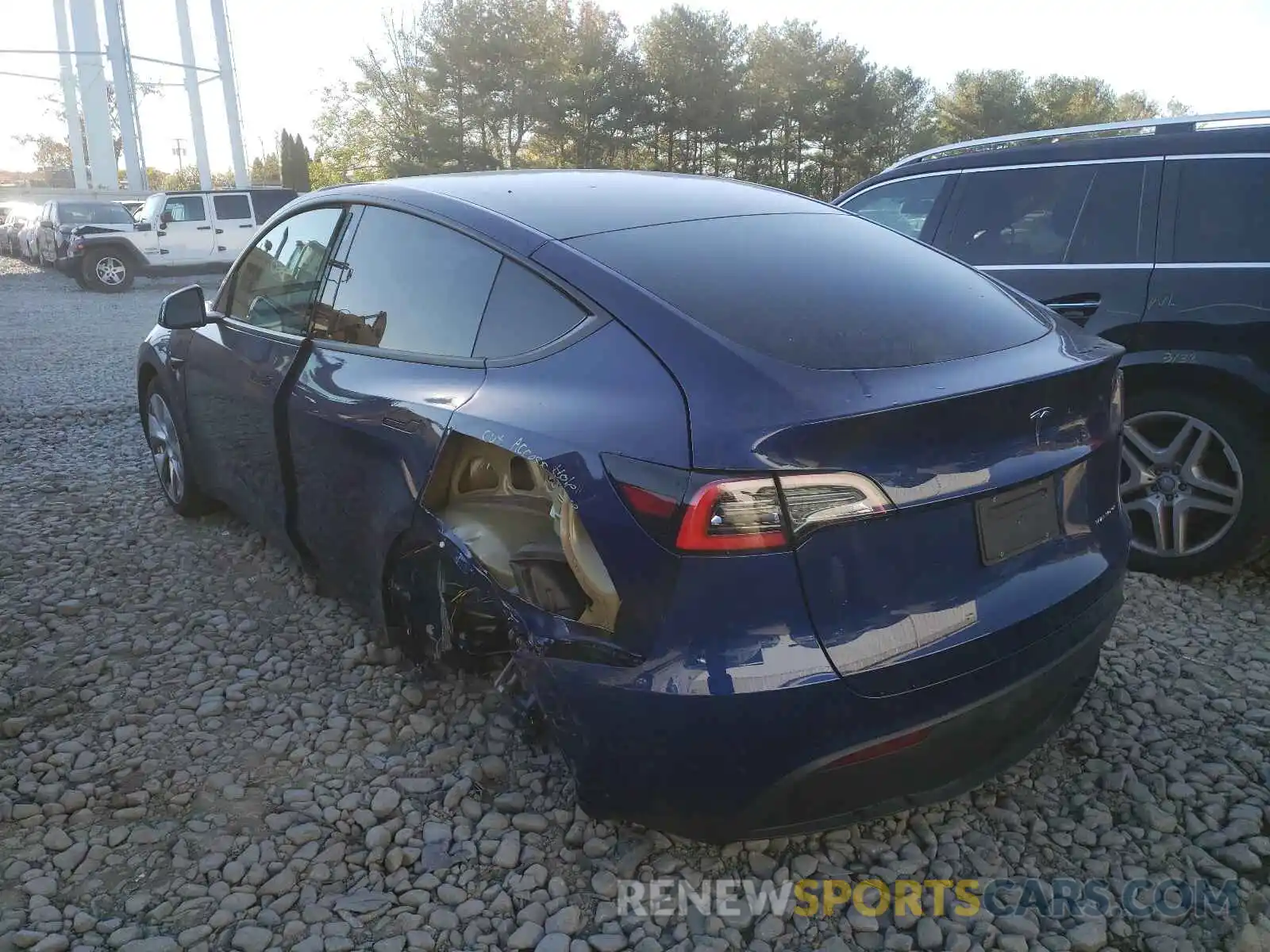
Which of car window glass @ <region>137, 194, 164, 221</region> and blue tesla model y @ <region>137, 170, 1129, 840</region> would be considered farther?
car window glass @ <region>137, 194, 164, 221</region>

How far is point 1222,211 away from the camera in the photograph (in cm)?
378

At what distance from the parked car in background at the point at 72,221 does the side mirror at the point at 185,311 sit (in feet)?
57.5

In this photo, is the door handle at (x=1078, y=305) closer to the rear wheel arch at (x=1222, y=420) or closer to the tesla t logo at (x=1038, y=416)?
the rear wheel arch at (x=1222, y=420)

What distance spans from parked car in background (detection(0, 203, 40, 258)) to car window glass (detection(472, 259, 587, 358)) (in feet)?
92.0

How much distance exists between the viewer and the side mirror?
3.95m

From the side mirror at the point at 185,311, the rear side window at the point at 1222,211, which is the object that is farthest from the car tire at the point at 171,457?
the rear side window at the point at 1222,211

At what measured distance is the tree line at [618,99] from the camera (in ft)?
125

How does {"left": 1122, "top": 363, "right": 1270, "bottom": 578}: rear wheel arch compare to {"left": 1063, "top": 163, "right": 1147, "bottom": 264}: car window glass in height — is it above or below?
below

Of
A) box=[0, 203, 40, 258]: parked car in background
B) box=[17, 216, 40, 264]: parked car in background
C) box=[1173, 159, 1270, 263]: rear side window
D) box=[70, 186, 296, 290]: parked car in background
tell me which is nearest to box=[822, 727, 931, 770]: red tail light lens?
box=[1173, 159, 1270, 263]: rear side window

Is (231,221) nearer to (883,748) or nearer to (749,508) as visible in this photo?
(749,508)

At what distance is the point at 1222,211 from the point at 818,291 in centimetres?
233

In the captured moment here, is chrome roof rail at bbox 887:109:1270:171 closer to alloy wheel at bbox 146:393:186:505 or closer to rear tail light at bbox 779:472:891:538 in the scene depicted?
rear tail light at bbox 779:472:891:538

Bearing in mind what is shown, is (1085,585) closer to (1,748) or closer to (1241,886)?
(1241,886)

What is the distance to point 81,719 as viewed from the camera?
314 cm
